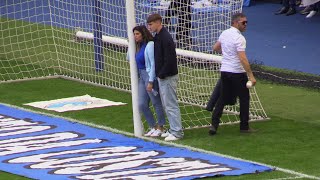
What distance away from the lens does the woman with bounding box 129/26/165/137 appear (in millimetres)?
16062

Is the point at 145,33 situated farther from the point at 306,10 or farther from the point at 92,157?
the point at 306,10

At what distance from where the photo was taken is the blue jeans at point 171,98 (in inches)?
629

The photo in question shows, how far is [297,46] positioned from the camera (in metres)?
26.1

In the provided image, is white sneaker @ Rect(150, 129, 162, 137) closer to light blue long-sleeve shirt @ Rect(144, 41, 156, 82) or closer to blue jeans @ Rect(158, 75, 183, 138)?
blue jeans @ Rect(158, 75, 183, 138)

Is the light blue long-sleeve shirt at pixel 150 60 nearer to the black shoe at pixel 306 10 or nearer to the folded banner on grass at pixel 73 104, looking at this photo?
the folded banner on grass at pixel 73 104

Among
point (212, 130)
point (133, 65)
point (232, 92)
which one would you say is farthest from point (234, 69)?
point (133, 65)

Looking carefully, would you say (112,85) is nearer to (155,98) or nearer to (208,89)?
(208,89)

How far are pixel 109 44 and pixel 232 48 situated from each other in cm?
757

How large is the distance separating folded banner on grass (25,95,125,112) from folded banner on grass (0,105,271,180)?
1347 mm

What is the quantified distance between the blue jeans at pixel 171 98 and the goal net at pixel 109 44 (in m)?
1.34

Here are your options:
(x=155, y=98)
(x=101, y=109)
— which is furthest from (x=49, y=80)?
(x=155, y=98)

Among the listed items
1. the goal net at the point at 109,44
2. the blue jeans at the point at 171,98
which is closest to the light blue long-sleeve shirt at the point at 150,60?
the blue jeans at the point at 171,98

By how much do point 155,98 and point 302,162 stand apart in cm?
269

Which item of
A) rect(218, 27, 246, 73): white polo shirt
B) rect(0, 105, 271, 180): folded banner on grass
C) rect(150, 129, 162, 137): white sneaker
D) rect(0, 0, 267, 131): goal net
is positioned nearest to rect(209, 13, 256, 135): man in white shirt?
rect(218, 27, 246, 73): white polo shirt
